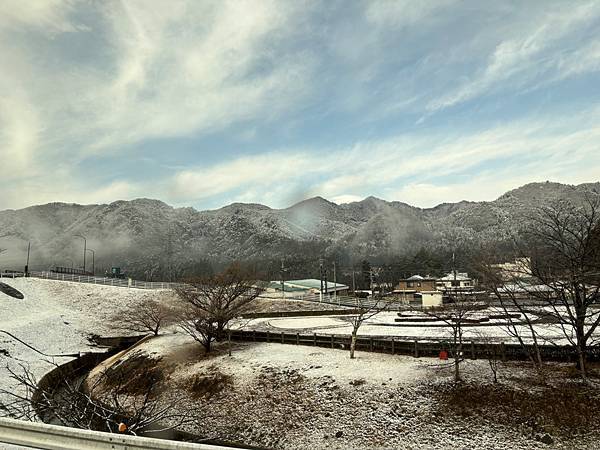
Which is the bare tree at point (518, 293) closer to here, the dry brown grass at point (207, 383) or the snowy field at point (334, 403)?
the snowy field at point (334, 403)

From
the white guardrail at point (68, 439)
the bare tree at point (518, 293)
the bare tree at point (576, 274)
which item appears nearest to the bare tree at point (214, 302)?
the bare tree at point (518, 293)

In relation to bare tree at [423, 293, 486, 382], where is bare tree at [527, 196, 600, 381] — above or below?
above

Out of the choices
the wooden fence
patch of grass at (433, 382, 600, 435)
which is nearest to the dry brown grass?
the wooden fence

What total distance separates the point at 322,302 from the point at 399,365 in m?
32.7

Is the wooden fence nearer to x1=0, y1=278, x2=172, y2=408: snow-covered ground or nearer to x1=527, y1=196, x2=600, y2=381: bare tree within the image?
x1=527, y1=196, x2=600, y2=381: bare tree

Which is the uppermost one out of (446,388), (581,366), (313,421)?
(581,366)

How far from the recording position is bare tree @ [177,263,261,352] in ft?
95.8

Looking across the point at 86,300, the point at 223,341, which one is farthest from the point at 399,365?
the point at 86,300

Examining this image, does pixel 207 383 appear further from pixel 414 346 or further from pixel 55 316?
pixel 55 316

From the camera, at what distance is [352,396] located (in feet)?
63.8

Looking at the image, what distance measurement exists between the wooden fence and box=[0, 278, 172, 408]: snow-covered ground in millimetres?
14699

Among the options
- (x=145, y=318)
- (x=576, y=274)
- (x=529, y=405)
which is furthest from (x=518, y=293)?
(x=145, y=318)

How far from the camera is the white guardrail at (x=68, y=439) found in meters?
4.01

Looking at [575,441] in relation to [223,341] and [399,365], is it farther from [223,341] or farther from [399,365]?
[223,341]
